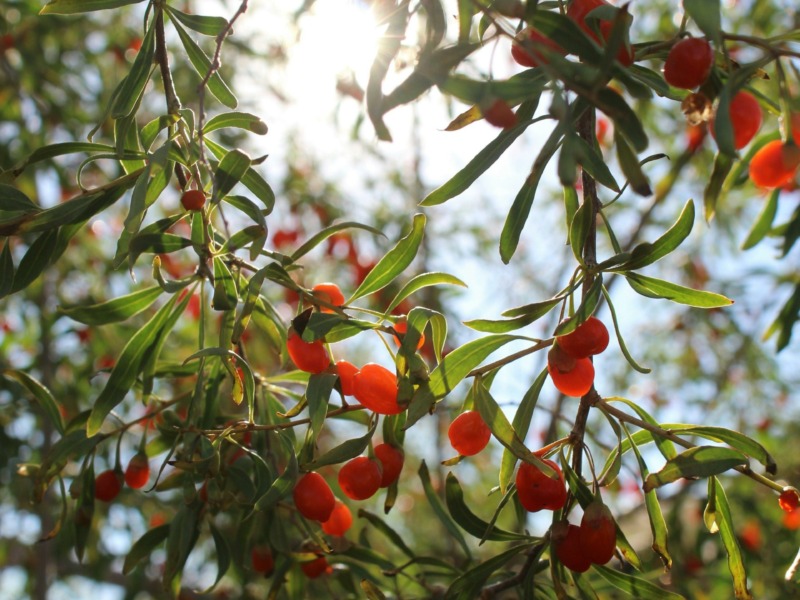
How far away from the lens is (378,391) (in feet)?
4.16

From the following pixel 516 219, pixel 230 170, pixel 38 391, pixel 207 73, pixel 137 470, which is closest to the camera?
pixel 230 170

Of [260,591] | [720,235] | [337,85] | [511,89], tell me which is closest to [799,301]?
[511,89]

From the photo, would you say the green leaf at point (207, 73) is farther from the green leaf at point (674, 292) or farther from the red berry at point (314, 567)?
the red berry at point (314, 567)

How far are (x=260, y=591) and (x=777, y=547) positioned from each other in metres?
2.10

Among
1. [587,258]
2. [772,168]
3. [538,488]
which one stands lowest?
[538,488]

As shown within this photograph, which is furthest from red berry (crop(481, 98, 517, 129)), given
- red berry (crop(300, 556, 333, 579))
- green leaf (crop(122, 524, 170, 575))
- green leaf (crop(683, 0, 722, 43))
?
green leaf (crop(122, 524, 170, 575))

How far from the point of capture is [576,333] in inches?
47.2

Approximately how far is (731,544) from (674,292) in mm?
486

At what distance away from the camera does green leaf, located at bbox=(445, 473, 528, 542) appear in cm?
151

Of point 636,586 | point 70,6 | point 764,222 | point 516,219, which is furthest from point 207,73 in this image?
point 764,222

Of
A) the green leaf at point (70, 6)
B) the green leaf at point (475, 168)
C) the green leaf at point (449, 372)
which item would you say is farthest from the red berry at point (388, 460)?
the green leaf at point (70, 6)

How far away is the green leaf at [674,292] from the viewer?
1.28 metres

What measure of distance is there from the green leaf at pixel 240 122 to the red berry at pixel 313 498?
659mm

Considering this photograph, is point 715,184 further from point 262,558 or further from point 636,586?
point 262,558
